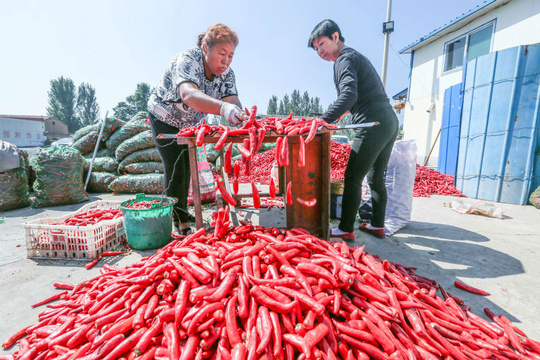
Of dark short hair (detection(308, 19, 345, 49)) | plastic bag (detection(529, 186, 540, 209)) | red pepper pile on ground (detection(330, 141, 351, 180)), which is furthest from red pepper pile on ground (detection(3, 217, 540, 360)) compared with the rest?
red pepper pile on ground (detection(330, 141, 351, 180))

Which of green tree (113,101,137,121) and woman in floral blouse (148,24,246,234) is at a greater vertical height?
green tree (113,101,137,121)

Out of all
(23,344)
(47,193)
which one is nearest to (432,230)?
(23,344)

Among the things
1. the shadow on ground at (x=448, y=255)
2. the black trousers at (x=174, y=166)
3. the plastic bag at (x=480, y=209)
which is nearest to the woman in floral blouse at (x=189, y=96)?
the black trousers at (x=174, y=166)

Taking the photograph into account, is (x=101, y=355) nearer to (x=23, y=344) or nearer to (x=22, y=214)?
(x=23, y=344)

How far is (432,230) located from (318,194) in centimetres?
215

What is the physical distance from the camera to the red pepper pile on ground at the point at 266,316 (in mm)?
1287

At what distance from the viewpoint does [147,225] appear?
2863mm

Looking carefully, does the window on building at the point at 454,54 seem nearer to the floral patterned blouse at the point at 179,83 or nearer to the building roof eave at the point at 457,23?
the building roof eave at the point at 457,23

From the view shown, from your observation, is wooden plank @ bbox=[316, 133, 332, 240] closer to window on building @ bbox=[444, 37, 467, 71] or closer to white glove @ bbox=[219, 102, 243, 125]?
white glove @ bbox=[219, 102, 243, 125]

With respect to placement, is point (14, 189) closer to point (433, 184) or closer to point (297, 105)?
point (433, 184)

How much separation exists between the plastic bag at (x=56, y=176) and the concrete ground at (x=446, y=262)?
1.92 feet

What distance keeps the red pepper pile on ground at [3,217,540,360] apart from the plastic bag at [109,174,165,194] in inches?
157

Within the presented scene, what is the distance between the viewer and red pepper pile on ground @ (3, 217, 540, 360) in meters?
1.29

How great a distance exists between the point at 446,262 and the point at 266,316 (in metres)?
2.37
